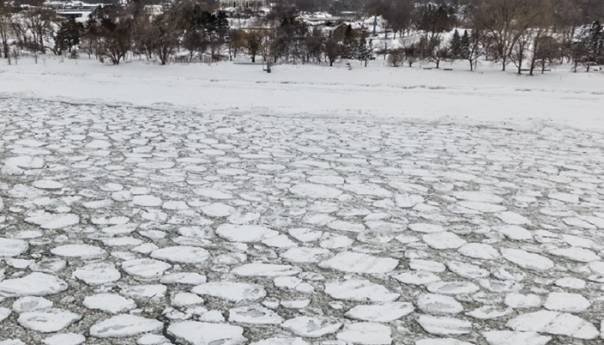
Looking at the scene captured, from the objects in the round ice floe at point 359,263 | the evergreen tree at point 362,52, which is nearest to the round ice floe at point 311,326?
the round ice floe at point 359,263

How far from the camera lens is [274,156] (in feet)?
16.7

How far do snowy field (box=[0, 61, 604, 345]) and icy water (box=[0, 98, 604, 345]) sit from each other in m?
0.01

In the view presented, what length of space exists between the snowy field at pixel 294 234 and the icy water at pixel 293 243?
12 mm

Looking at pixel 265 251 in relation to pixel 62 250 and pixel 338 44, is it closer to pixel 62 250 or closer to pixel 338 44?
pixel 62 250

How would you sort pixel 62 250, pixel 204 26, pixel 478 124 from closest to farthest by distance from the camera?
pixel 62 250
pixel 478 124
pixel 204 26

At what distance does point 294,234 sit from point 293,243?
14cm

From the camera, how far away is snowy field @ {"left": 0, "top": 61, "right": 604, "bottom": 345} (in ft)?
7.11

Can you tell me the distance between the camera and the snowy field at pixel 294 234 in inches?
85.3

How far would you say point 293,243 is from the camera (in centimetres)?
299

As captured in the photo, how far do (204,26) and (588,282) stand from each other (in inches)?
1139

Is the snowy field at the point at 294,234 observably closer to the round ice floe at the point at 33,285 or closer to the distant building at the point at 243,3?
the round ice floe at the point at 33,285

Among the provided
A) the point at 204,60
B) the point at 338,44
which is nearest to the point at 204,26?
the point at 204,60

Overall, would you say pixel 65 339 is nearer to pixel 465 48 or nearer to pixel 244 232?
pixel 244 232

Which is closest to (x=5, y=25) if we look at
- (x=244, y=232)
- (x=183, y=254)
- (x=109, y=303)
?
(x=244, y=232)
